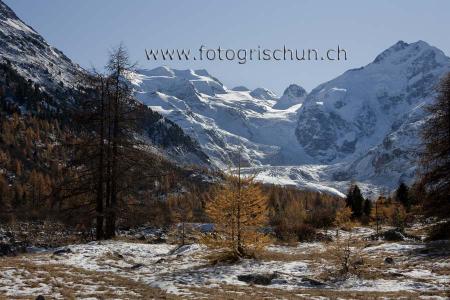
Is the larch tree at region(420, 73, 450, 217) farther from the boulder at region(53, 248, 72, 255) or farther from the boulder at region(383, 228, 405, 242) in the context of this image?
the boulder at region(53, 248, 72, 255)

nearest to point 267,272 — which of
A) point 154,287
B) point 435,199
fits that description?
point 154,287

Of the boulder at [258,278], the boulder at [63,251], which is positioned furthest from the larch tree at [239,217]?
the boulder at [63,251]

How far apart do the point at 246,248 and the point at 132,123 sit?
11858 millimetres

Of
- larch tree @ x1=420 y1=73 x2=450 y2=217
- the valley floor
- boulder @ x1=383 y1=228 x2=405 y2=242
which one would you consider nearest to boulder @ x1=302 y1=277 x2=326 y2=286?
the valley floor

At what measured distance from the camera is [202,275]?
22016mm

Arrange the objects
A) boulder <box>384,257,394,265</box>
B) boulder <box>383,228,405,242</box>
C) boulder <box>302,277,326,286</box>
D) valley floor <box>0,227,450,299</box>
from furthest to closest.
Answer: boulder <box>383,228,405,242</box>, boulder <box>384,257,394,265</box>, boulder <box>302,277,326,286</box>, valley floor <box>0,227,450,299</box>

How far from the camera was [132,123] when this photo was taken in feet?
107

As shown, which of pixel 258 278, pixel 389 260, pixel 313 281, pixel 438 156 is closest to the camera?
pixel 313 281

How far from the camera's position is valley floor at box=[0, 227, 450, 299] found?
1745 cm

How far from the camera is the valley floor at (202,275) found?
1745 cm

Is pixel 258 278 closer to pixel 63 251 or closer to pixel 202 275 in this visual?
pixel 202 275

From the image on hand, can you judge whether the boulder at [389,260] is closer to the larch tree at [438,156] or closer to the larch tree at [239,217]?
the larch tree at [239,217]

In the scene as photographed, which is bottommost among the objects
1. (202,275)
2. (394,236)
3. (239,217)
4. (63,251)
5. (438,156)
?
(394,236)

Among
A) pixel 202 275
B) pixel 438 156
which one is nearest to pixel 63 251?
pixel 202 275
